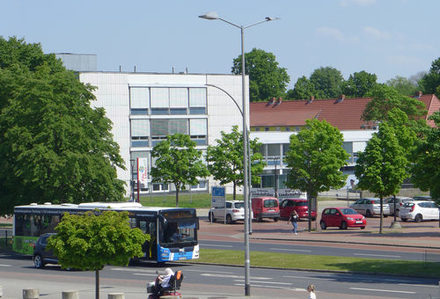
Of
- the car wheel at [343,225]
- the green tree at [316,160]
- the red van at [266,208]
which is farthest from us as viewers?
the red van at [266,208]

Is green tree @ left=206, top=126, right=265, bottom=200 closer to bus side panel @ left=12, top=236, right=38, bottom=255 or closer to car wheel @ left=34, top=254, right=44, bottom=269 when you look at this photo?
bus side panel @ left=12, top=236, right=38, bottom=255

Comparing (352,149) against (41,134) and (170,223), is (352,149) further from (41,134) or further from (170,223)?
(170,223)

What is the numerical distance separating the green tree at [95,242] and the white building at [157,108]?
58522 mm

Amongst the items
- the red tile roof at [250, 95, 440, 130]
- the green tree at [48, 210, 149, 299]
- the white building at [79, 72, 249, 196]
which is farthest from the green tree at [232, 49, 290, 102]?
the green tree at [48, 210, 149, 299]

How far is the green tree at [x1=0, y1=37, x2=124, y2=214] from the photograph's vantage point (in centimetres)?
4416

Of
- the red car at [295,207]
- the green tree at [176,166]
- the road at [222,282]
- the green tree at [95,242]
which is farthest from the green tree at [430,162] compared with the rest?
the green tree at [176,166]

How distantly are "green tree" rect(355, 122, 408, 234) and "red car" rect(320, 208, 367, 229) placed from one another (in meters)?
3.82

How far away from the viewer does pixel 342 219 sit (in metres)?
51.6

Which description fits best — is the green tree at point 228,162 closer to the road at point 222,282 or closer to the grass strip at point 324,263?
the grass strip at point 324,263

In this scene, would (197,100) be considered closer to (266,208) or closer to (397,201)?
(266,208)

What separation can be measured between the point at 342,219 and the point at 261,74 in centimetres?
10530

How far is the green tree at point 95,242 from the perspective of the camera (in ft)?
74.4

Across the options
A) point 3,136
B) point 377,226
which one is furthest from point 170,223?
point 377,226

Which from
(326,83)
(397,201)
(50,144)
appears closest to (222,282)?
(50,144)
